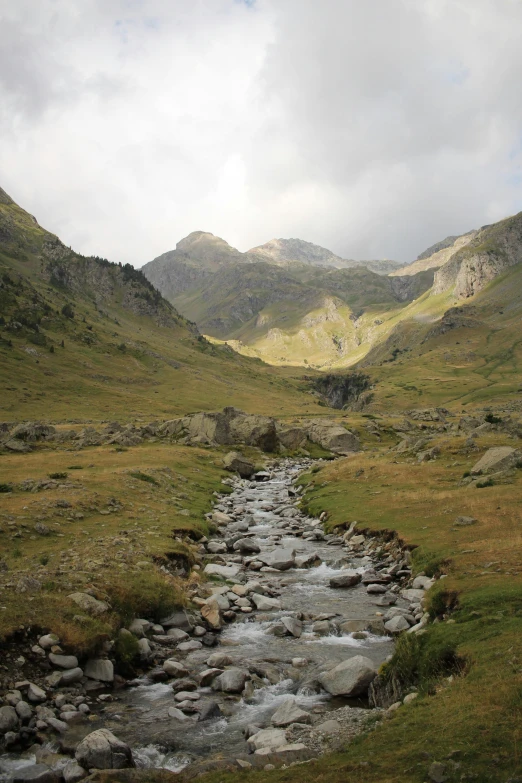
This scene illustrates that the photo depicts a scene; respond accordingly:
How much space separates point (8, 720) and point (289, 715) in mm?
7441

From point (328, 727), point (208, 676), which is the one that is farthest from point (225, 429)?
point (328, 727)

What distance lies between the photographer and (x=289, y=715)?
14.1 m

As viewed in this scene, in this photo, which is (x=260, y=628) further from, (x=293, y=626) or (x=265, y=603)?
(x=265, y=603)

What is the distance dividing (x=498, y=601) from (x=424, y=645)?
348 cm

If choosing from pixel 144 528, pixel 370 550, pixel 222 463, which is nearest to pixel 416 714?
pixel 370 550

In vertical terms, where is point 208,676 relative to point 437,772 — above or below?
below

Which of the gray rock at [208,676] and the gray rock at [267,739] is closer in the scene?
the gray rock at [267,739]

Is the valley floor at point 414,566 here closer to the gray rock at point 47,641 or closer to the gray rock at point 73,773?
the gray rock at point 47,641

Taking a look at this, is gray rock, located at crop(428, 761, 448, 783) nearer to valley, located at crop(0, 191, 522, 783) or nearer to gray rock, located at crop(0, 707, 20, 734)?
valley, located at crop(0, 191, 522, 783)

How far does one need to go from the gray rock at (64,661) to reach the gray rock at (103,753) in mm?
4076

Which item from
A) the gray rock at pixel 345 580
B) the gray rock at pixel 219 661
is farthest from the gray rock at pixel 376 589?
A: the gray rock at pixel 219 661

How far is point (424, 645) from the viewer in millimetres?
Result: 15539

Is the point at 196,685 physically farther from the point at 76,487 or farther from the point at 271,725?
the point at 76,487

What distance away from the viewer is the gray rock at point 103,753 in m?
11.8
